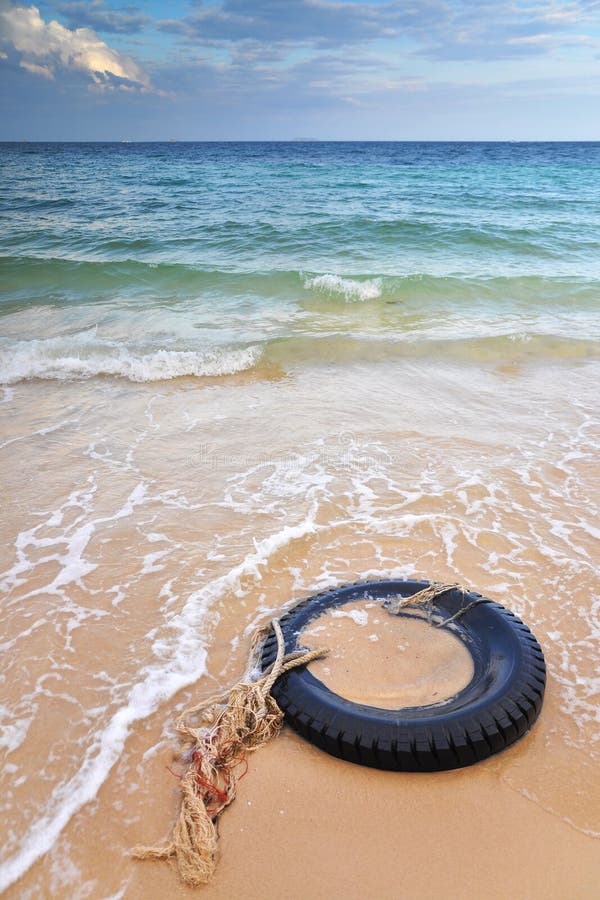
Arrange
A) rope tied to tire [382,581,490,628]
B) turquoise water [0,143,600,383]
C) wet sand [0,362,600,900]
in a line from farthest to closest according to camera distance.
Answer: turquoise water [0,143,600,383] < rope tied to tire [382,581,490,628] < wet sand [0,362,600,900]

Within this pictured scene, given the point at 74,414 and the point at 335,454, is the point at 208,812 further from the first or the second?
the point at 74,414

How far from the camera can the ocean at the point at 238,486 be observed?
11.1 feet

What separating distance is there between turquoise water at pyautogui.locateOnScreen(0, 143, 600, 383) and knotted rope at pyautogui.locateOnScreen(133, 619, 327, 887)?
21.5 ft

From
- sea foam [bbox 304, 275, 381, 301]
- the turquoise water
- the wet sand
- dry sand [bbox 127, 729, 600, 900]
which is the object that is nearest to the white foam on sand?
the wet sand

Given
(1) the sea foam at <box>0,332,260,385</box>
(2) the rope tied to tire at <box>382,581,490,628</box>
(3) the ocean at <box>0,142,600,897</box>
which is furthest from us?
(1) the sea foam at <box>0,332,260,385</box>

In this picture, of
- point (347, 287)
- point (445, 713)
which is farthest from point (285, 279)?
point (445, 713)

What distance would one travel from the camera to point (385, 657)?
3.85 m

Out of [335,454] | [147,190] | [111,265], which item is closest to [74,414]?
[335,454]

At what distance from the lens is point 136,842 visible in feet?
9.63

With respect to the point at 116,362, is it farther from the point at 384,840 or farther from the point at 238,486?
the point at 384,840

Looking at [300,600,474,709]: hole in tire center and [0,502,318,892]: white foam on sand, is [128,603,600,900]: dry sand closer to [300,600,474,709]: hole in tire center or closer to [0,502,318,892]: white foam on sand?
[300,600,474,709]: hole in tire center

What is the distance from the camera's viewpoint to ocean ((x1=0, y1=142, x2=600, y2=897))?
340 centimetres

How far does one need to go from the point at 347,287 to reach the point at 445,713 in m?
12.2

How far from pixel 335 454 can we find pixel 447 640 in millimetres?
3083
